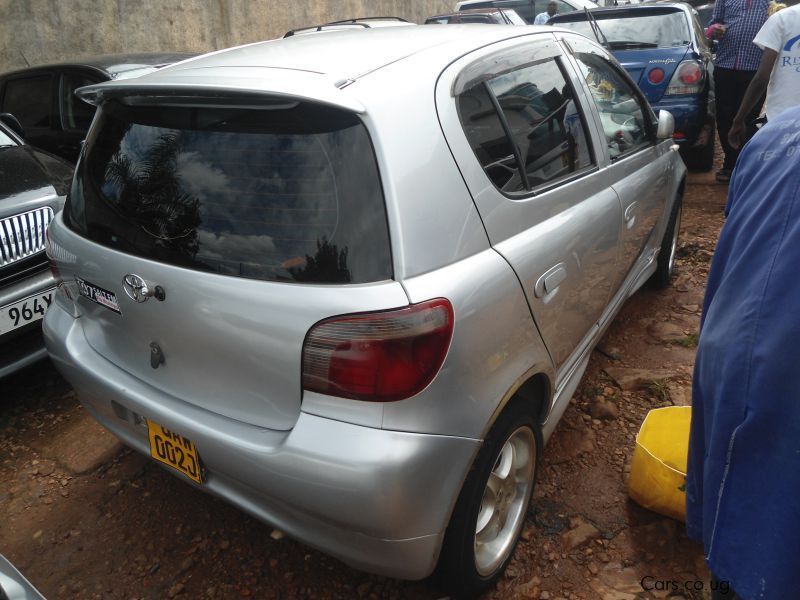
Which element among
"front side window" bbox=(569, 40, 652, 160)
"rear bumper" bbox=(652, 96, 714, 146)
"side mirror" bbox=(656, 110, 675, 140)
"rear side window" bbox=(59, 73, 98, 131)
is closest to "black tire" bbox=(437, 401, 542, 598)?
"front side window" bbox=(569, 40, 652, 160)

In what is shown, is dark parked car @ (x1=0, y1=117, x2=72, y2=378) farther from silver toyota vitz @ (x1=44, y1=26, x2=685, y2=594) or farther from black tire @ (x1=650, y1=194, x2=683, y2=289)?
black tire @ (x1=650, y1=194, x2=683, y2=289)

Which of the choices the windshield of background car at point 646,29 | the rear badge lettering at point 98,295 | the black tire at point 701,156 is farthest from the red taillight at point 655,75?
the rear badge lettering at point 98,295

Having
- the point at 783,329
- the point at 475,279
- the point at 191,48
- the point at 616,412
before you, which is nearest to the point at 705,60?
the point at 616,412

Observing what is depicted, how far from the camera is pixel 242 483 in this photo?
1674mm

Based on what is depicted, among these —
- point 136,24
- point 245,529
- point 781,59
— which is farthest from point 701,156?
point 136,24

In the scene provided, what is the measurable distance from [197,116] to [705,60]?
605cm

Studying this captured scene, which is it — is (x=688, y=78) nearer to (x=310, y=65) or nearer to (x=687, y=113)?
(x=687, y=113)

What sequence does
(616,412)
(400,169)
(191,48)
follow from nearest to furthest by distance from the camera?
(400,169)
(616,412)
(191,48)

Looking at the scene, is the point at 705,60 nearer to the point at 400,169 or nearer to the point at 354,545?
the point at 400,169

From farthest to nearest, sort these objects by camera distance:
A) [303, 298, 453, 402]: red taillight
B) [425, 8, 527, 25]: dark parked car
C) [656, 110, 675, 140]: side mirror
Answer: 1. [425, 8, 527, 25]: dark parked car
2. [656, 110, 675, 140]: side mirror
3. [303, 298, 453, 402]: red taillight

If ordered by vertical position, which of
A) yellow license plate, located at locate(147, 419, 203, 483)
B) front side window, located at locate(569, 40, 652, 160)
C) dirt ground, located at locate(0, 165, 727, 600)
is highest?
front side window, located at locate(569, 40, 652, 160)

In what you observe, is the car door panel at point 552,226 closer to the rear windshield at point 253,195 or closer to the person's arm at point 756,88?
the rear windshield at point 253,195

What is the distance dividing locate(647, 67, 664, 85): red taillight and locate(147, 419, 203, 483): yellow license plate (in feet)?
19.2

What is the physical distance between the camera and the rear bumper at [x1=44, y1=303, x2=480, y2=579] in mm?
1459
